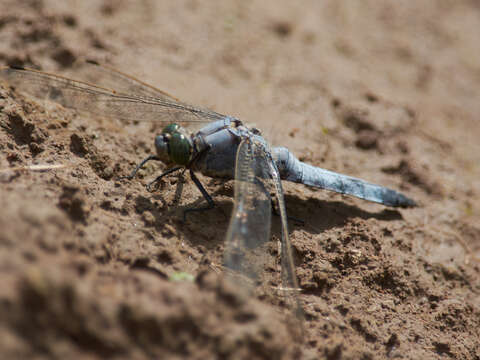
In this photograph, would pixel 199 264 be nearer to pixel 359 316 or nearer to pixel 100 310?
pixel 100 310

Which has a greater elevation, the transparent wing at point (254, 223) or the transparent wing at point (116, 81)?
the transparent wing at point (116, 81)

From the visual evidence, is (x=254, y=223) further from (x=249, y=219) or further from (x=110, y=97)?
(x=110, y=97)

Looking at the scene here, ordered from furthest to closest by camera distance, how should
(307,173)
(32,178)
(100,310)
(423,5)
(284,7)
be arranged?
(423,5) < (284,7) < (307,173) < (32,178) < (100,310)

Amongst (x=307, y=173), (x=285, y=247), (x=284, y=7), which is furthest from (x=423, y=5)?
(x=285, y=247)

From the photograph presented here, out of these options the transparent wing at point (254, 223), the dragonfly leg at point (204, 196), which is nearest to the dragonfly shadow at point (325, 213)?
the transparent wing at point (254, 223)

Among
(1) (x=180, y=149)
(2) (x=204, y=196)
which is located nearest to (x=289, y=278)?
(2) (x=204, y=196)

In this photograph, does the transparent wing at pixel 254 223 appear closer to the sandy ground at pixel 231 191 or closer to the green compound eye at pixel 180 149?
the sandy ground at pixel 231 191
